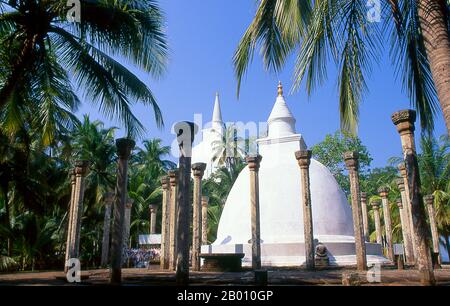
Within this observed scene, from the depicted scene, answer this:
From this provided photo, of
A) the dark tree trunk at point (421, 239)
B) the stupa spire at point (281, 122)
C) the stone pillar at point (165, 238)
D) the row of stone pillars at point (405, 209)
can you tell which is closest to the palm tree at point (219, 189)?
the stupa spire at point (281, 122)

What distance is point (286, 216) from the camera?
16.4 meters

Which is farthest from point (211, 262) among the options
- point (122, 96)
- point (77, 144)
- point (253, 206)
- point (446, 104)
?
point (77, 144)

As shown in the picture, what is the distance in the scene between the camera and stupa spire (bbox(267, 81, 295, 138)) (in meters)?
20.1

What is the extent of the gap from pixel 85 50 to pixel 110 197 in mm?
11692

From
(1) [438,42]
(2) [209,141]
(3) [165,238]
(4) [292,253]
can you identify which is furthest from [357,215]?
(2) [209,141]

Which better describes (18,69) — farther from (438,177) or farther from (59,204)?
(438,177)

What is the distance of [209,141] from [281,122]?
27230 millimetres

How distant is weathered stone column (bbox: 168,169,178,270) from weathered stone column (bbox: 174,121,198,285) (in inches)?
241

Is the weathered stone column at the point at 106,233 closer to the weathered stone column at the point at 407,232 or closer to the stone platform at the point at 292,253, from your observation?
the stone platform at the point at 292,253

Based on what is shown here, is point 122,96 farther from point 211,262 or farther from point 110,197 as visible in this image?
point 110,197

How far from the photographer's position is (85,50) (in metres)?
8.84

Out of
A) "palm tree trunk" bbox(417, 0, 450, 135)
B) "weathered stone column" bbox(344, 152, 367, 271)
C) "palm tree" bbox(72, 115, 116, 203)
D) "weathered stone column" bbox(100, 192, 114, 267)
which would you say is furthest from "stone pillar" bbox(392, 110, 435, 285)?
"palm tree" bbox(72, 115, 116, 203)
